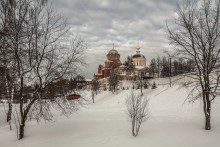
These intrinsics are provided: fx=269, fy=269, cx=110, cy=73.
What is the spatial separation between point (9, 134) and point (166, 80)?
3485cm

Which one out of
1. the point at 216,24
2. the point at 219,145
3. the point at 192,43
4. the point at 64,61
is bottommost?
the point at 219,145

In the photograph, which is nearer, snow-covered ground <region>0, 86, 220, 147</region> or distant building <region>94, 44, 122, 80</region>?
snow-covered ground <region>0, 86, 220, 147</region>

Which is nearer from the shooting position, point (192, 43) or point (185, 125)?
point (192, 43)

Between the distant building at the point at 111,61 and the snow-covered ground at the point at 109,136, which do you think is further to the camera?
the distant building at the point at 111,61

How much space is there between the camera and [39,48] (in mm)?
14453

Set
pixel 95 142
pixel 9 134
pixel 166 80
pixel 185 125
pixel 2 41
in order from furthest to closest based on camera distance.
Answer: pixel 166 80
pixel 185 125
pixel 9 134
pixel 95 142
pixel 2 41

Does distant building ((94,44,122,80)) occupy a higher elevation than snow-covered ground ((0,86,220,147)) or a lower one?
higher

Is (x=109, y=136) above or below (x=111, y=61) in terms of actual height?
below

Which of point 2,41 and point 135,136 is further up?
point 2,41

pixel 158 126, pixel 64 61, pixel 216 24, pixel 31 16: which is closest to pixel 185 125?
pixel 158 126

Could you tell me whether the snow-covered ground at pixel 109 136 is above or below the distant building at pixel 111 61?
below

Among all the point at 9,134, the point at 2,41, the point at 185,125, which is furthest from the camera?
the point at 185,125

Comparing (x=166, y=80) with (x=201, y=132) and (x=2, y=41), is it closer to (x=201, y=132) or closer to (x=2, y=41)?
(x=201, y=132)

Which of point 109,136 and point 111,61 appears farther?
point 111,61
